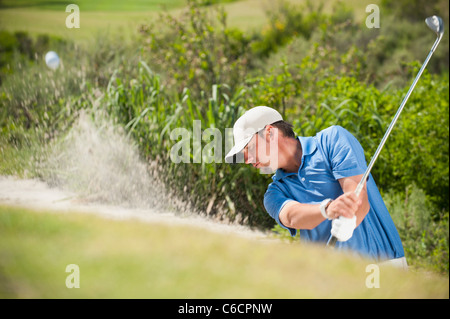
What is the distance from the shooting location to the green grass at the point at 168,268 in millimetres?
1674

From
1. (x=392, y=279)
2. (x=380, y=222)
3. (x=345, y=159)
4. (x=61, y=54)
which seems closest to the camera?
(x=345, y=159)

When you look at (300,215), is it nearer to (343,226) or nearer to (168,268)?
(343,226)

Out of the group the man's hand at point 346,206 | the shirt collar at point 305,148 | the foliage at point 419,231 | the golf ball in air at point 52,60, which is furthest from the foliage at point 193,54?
the man's hand at point 346,206

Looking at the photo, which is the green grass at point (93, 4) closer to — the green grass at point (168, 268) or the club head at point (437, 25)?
the green grass at point (168, 268)

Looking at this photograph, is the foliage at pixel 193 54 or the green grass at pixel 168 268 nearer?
the green grass at pixel 168 268

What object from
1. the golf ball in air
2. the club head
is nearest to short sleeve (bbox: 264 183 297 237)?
the club head

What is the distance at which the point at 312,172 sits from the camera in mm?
1716

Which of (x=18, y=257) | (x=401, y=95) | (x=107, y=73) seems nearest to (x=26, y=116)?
(x=107, y=73)

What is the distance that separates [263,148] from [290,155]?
0.40ft

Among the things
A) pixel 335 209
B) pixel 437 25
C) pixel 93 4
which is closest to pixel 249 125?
pixel 335 209

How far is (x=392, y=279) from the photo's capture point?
1.87m

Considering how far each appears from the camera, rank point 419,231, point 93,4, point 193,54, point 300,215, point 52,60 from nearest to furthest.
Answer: point 300,215
point 419,231
point 93,4
point 52,60
point 193,54

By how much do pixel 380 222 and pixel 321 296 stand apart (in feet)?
1.15
